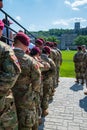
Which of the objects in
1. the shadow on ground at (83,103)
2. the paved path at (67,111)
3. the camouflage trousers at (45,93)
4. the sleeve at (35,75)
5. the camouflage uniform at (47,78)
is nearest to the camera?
the sleeve at (35,75)

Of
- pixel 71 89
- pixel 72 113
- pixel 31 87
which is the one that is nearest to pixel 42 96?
pixel 72 113

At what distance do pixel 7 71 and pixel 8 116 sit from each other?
654 mm

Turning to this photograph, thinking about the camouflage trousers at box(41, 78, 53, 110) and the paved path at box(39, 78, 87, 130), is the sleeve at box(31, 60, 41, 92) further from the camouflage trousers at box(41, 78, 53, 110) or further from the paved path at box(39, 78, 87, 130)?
the camouflage trousers at box(41, 78, 53, 110)

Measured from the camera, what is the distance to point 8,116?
371 cm

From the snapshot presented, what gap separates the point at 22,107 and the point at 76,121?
3111 millimetres

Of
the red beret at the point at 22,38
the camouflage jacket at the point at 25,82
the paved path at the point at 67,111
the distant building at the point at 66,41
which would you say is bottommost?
the paved path at the point at 67,111

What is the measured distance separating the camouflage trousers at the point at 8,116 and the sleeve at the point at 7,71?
0.32m

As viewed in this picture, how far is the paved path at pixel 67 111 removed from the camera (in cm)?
698

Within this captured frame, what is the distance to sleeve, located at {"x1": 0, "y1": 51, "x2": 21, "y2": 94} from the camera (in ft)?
11.0

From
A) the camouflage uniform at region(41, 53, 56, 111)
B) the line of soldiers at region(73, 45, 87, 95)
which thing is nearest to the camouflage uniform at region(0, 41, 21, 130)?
the camouflage uniform at region(41, 53, 56, 111)

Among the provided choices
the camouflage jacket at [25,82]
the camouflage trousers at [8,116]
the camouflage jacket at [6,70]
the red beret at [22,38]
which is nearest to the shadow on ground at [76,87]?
the camouflage jacket at [25,82]

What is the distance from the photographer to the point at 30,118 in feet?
15.2

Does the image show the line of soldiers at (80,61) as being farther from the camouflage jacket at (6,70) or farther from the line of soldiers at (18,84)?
the camouflage jacket at (6,70)

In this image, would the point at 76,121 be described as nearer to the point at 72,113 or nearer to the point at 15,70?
the point at 72,113
